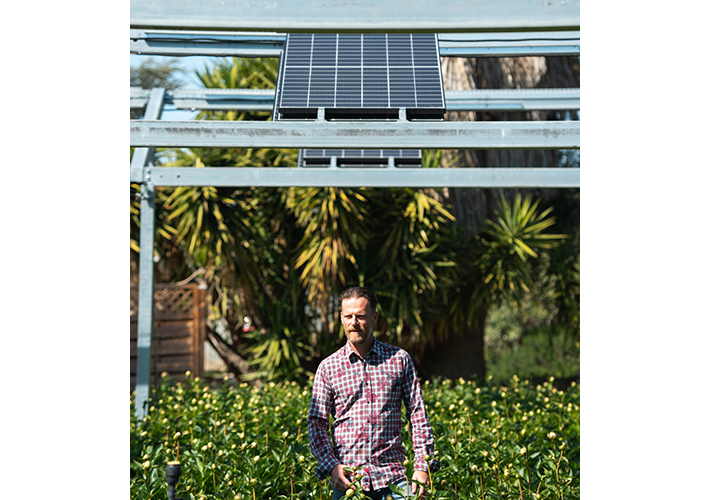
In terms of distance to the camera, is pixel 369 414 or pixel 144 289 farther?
pixel 144 289

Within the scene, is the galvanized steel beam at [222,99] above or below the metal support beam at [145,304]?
above

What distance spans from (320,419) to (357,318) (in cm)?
44

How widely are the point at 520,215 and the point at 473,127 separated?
219 inches

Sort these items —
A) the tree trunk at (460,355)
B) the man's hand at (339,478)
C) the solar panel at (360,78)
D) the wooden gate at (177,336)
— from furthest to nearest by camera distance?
the tree trunk at (460,355) → the wooden gate at (177,336) → the solar panel at (360,78) → the man's hand at (339,478)

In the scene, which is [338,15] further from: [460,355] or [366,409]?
[460,355]

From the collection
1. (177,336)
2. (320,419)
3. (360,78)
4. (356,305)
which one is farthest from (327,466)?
(177,336)

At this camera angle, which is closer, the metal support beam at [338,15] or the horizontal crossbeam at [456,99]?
the metal support beam at [338,15]

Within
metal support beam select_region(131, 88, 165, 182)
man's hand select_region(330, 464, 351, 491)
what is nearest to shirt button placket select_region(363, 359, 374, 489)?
man's hand select_region(330, 464, 351, 491)

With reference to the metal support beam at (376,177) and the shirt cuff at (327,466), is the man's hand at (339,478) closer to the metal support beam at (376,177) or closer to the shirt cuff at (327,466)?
the shirt cuff at (327,466)

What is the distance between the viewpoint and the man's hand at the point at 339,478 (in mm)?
2088

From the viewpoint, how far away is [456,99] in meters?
5.34

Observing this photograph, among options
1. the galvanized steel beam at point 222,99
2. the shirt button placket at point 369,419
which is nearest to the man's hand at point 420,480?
the shirt button placket at point 369,419

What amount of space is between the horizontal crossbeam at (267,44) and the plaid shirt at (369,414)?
114 inches
